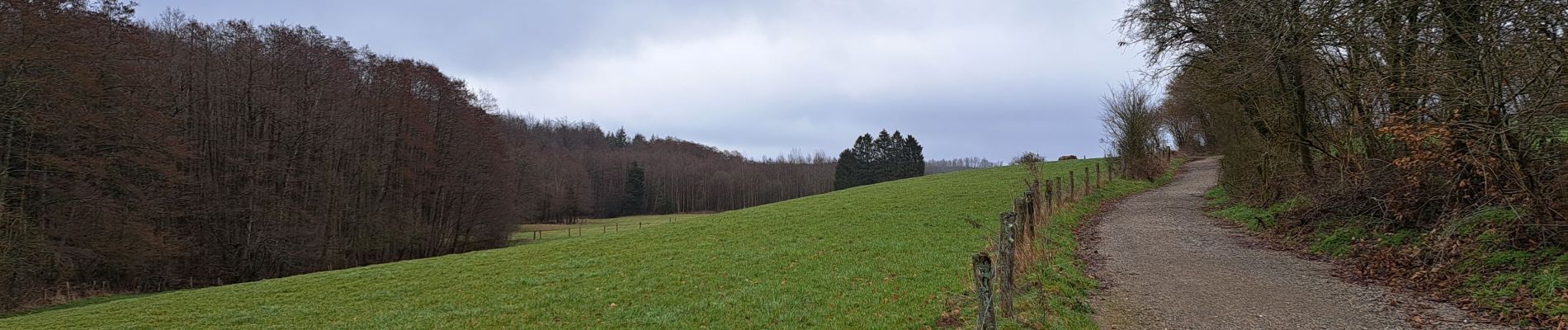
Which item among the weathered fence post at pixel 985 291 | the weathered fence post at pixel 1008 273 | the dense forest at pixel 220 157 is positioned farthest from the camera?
the dense forest at pixel 220 157

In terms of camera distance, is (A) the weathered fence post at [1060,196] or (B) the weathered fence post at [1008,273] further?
(A) the weathered fence post at [1060,196]

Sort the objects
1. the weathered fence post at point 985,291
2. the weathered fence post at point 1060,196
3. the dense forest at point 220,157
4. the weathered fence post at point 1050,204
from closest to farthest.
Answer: the weathered fence post at point 985,291 < the weathered fence post at point 1050,204 < the weathered fence post at point 1060,196 < the dense forest at point 220,157

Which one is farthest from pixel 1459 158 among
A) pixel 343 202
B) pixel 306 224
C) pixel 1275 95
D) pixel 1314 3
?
pixel 343 202

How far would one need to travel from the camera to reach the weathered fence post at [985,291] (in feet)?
16.7

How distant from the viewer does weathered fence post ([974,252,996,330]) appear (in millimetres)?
5086

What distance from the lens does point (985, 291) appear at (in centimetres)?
512

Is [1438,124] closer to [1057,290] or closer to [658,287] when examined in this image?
[1057,290]

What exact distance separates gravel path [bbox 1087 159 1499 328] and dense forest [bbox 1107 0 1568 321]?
0.76m

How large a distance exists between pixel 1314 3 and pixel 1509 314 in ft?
16.7

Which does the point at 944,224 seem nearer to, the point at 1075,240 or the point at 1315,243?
the point at 1075,240

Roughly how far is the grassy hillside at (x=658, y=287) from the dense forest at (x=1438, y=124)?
590 cm

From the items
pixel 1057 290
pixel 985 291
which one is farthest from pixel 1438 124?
pixel 985 291

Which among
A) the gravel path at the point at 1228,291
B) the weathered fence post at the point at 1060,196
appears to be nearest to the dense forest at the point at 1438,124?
the gravel path at the point at 1228,291

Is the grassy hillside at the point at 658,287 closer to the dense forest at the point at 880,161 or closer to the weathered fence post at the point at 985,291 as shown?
the weathered fence post at the point at 985,291
